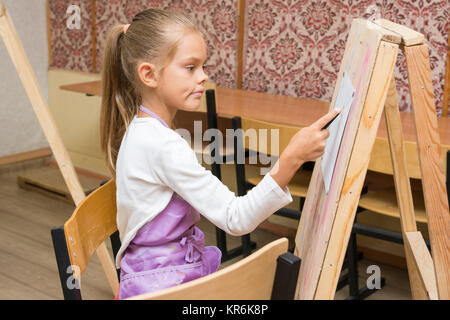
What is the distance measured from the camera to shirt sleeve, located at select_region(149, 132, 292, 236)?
103 centimetres

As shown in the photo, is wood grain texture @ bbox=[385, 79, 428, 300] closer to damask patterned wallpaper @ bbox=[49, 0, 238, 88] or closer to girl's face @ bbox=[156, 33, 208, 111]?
girl's face @ bbox=[156, 33, 208, 111]

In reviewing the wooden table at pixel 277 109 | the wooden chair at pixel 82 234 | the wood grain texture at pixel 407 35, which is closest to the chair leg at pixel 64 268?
the wooden chair at pixel 82 234

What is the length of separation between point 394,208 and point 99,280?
4.21ft

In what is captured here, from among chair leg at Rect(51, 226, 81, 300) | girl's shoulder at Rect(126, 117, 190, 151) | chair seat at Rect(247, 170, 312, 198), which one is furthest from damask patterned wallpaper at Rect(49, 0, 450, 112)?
chair leg at Rect(51, 226, 81, 300)

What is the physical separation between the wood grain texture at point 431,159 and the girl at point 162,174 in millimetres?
381

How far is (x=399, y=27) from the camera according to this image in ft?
3.57

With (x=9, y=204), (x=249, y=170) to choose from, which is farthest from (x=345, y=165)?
(x=9, y=204)

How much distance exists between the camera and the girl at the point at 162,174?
1.12 metres

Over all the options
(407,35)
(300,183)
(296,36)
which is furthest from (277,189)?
(296,36)

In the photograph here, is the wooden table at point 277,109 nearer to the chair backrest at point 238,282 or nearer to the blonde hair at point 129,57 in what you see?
the blonde hair at point 129,57

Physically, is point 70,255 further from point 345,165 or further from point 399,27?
point 399,27

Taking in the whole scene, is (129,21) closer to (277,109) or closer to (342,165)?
(277,109)

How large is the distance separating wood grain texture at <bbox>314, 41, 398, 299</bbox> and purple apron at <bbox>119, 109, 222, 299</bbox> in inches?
13.8

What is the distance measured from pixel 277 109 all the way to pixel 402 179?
1405 millimetres
